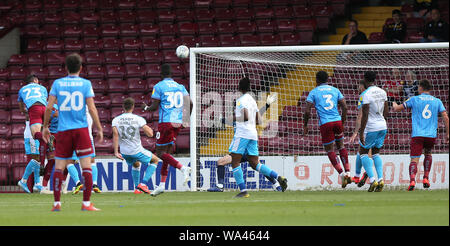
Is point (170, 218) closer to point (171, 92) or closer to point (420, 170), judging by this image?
point (171, 92)

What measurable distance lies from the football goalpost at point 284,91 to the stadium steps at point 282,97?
21 millimetres

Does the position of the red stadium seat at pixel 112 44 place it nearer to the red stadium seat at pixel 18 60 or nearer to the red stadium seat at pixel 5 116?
the red stadium seat at pixel 18 60

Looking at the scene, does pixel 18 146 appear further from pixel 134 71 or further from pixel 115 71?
pixel 134 71

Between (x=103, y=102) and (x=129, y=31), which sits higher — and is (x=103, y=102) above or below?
below

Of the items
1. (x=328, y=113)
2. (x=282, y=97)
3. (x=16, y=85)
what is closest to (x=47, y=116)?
(x=328, y=113)

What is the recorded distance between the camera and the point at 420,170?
1404 centimetres

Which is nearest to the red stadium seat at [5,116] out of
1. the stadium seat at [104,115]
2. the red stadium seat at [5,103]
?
the red stadium seat at [5,103]

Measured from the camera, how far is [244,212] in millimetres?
8172

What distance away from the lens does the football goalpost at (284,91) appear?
14.4 metres

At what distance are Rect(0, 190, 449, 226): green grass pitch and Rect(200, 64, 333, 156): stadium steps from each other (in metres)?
4.09

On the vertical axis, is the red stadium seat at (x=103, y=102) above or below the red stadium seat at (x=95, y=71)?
below

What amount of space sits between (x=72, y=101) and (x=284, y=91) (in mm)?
8237
